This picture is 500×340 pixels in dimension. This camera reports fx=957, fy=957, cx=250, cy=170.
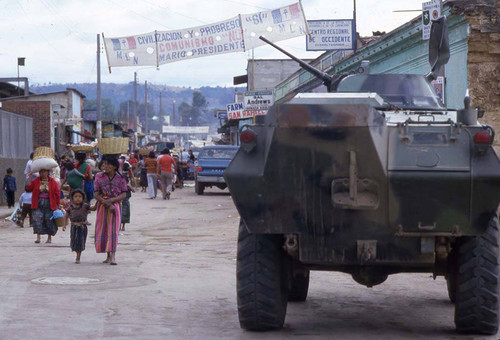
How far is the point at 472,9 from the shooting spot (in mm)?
19094

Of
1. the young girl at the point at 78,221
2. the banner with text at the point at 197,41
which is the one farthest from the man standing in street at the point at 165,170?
the young girl at the point at 78,221

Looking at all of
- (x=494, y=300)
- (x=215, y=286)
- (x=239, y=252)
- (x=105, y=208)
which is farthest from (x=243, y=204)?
(x=105, y=208)

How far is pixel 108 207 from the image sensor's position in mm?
13500

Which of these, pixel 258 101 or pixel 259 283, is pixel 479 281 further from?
pixel 258 101

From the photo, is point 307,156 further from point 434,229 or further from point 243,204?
point 434,229

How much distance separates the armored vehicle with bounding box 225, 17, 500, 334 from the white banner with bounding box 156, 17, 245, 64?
14.4 meters

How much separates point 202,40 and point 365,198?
1528cm

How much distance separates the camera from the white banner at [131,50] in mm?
22234

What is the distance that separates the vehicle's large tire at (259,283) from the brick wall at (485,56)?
1177 cm

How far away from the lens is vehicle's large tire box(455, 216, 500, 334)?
7613 mm

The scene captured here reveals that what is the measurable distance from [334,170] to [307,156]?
0.77ft

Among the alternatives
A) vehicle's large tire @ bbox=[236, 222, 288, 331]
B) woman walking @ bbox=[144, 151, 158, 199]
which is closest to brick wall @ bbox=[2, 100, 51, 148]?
woman walking @ bbox=[144, 151, 158, 199]

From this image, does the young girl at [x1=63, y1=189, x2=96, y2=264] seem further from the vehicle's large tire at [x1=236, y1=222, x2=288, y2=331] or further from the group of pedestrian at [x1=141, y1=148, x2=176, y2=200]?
the group of pedestrian at [x1=141, y1=148, x2=176, y2=200]

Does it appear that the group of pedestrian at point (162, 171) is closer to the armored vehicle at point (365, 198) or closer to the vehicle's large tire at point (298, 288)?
the vehicle's large tire at point (298, 288)
